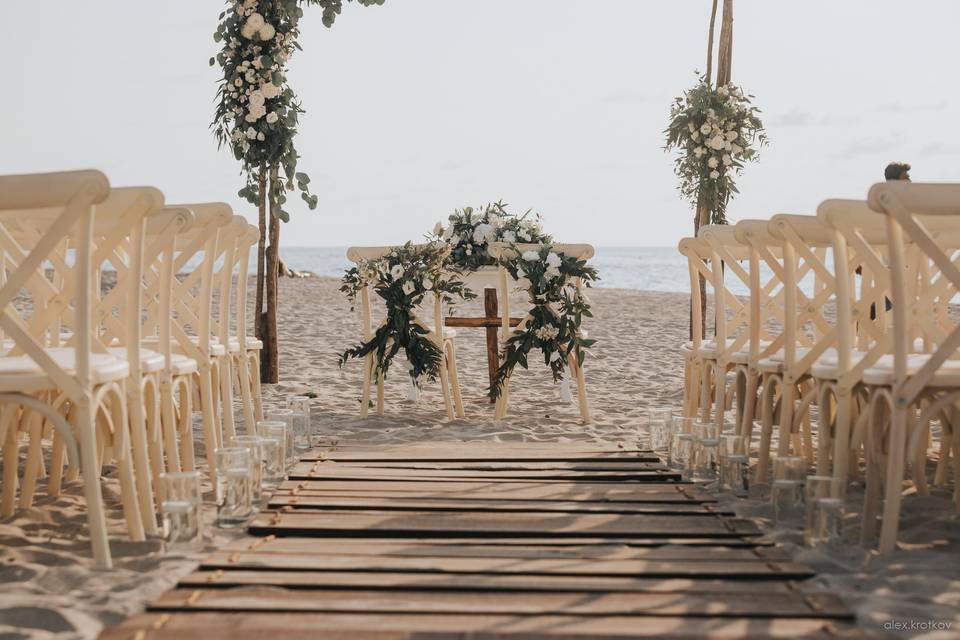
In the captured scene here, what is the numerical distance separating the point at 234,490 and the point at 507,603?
3.97 feet

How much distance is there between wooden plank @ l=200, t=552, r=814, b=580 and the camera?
8.72 ft

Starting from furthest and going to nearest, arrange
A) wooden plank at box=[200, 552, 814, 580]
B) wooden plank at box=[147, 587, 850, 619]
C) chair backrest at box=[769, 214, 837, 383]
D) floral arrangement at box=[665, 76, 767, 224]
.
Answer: floral arrangement at box=[665, 76, 767, 224] → chair backrest at box=[769, 214, 837, 383] → wooden plank at box=[200, 552, 814, 580] → wooden plank at box=[147, 587, 850, 619]

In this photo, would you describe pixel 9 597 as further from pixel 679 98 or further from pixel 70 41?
pixel 70 41

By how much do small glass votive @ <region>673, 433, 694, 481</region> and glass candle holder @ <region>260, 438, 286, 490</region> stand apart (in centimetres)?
161

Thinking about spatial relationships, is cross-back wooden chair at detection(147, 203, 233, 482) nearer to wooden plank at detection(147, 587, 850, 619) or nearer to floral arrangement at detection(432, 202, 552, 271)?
wooden plank at detection(147, 587, 850, 619)

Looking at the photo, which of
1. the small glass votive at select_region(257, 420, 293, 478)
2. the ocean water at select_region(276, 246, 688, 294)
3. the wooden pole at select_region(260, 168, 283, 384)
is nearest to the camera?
the small glass votive at select_region(257, 420, 293, 478)

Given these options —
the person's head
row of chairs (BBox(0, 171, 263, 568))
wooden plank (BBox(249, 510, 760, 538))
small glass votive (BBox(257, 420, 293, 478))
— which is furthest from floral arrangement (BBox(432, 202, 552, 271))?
wooden plank (BBox(249, 510, 760, 538))

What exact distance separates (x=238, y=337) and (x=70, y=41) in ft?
53.9

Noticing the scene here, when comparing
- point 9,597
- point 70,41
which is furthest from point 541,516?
point 70,41

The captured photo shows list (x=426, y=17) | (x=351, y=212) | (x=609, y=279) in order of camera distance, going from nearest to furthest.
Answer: (x=426, y=17) < (x=351, y=212) < (x=609, y=279)

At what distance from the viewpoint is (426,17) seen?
14.1 metres

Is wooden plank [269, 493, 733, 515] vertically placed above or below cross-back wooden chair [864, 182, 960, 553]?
below

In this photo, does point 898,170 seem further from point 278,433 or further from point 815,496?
point 278,433

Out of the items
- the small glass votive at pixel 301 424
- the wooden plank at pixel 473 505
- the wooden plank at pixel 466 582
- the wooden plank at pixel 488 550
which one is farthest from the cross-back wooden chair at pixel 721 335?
the wooden plank at pixel 466 582
